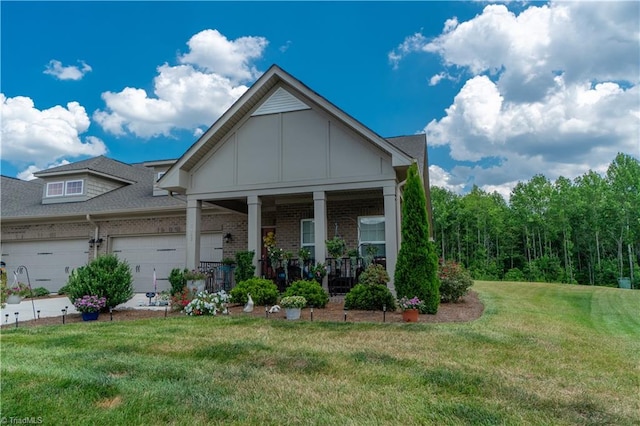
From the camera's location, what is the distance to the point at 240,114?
1161 cm

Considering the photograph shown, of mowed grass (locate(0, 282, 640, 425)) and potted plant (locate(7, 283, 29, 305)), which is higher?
potted plant (locate(7, 283, 29, 305))

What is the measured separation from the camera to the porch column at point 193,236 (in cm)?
1154

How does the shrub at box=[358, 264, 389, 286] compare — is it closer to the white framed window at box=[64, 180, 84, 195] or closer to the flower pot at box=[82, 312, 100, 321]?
the flower pot at box=[82, 312, 100, 321]

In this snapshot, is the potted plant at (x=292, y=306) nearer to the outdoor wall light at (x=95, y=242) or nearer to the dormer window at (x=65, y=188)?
the outdoor wall light at (x=95, y=242)

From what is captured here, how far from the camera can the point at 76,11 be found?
11.6 metres

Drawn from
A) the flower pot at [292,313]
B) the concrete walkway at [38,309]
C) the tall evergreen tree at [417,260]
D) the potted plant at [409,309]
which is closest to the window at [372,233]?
the tall evergreen tree at [417,260]

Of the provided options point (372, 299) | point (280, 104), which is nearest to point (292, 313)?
point (372, 299)

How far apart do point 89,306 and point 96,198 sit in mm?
10370

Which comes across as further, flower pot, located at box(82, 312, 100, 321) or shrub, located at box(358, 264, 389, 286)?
shrub, located at box(358, 264, 389, 286)

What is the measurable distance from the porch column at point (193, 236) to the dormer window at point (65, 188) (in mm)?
8653

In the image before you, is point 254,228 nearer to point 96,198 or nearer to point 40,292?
point 40,292

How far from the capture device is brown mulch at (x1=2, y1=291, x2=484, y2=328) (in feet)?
26.1

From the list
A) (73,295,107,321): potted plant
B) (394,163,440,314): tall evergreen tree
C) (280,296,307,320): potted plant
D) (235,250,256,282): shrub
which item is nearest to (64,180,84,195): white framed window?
(73,295,107,321): potted plant

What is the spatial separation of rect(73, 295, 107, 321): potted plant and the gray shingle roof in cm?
635
